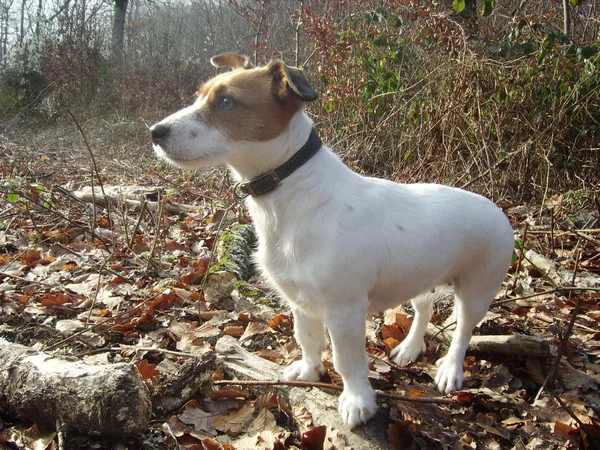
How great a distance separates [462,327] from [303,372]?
1064 millimetres

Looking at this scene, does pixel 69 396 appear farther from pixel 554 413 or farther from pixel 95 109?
pixel 95 109

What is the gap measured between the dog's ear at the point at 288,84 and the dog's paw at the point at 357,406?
1.56m

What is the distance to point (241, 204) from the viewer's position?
5367mm

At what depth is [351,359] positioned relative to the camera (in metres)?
2.59

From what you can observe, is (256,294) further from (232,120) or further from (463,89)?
(463,89)

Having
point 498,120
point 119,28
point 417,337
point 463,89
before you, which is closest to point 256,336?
point 417,337

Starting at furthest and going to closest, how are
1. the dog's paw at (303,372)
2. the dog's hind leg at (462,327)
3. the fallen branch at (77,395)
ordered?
the dog's hind leg at (462,327) < the dog's paw at (303,372) < the fallen branch at (77,395)

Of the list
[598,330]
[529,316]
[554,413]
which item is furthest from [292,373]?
[598,330]

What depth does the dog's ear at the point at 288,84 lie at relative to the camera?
8.10ft

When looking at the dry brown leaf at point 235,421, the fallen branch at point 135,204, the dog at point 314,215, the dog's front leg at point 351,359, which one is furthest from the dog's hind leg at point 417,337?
the fallen branch at point 135,204

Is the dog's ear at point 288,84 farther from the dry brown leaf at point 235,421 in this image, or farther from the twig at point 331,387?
the dry brown leaf at point 235,421

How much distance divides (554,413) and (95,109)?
18.0 metres

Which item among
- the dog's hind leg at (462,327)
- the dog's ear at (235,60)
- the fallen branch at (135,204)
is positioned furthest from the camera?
the fallen branch at (135,204)

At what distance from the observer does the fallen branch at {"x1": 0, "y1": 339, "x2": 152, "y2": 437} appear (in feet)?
7.14
